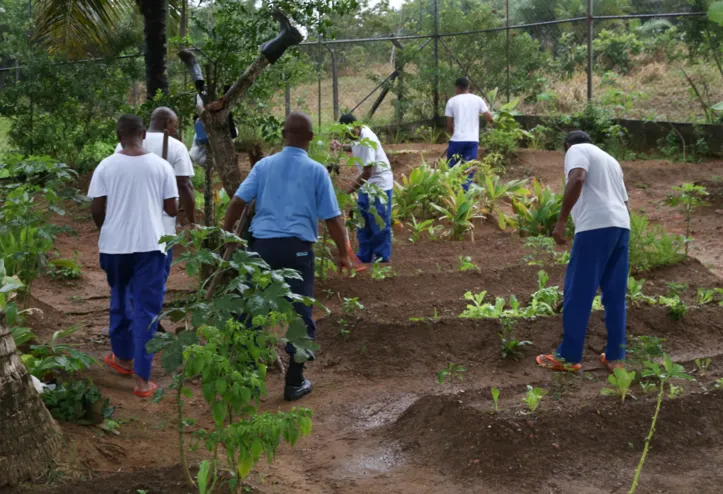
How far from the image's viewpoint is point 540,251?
29.5ft

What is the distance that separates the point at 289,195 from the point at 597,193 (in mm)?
2078

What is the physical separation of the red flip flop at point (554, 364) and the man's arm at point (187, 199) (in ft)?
8.91

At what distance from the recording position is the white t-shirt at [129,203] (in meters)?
5.73

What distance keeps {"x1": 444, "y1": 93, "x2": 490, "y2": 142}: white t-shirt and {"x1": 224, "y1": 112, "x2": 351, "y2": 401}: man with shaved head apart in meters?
6.78

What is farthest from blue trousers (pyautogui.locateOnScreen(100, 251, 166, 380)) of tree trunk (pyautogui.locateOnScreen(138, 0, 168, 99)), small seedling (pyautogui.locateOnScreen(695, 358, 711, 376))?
tree trunk (pyautogui.locateOnScreen(138, 0, 168, 99))

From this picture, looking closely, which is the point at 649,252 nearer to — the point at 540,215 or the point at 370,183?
the point at 540,215

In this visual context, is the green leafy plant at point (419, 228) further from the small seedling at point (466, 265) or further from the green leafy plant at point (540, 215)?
the small seedling at point (466, 265)

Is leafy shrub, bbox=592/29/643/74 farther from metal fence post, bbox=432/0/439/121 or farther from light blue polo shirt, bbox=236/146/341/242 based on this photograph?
light blue polo shirt, bbox=236/146/341/242

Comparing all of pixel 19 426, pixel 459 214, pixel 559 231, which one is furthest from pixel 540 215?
pixel 19 426

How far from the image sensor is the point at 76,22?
14.0m

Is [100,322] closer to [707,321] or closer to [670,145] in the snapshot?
[707,321]

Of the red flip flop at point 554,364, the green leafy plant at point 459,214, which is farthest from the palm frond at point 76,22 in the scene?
the red flip flop at point 554,364

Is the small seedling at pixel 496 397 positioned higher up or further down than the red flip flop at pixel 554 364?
higher up

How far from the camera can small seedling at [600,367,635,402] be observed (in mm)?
5270
